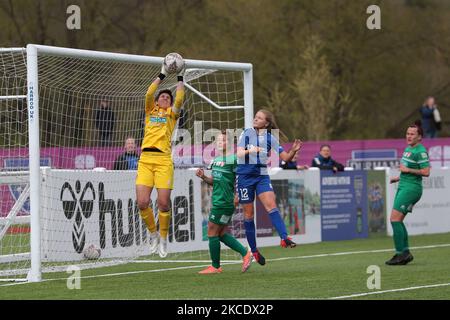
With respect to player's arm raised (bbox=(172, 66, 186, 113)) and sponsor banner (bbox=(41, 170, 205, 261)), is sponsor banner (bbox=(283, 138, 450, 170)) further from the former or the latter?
player's arm raised (bbox=(172, 66, 186, 113))

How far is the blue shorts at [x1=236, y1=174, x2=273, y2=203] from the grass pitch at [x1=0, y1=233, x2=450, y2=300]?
106 cm

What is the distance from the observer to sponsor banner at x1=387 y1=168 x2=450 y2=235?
25281 millimetres

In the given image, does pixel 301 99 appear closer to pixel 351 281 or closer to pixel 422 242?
pixel 422 242

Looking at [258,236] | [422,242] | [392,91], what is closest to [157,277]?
[258,236]

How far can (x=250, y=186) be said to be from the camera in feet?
48.9

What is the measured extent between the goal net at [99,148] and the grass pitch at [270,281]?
3.76 feet

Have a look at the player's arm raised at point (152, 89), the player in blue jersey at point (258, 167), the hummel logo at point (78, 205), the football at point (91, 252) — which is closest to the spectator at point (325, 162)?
the hummel logo at point (78, 205)

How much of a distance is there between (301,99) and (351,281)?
26810 millimetres

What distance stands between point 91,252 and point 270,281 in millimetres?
4860

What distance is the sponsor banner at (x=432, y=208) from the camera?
25.3 m

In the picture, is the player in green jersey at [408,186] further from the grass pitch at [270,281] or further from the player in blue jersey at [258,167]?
the player in blue jersey at [258,167]
